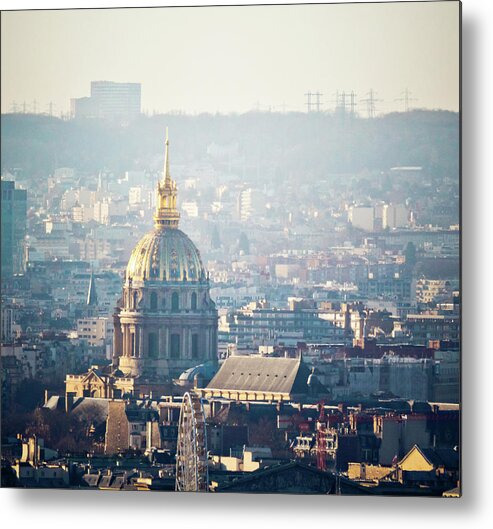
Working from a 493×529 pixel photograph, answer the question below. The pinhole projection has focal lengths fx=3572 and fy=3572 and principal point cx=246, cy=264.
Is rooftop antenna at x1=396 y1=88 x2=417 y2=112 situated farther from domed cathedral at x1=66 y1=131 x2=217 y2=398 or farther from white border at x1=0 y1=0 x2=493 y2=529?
domed cathedral at x1=66 y1=131 x2=217 y2=398

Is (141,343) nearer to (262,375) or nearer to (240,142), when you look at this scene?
(262,375)

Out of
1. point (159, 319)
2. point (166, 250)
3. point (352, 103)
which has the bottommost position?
point (159, 319)

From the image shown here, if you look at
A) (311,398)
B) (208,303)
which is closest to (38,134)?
(311,398)

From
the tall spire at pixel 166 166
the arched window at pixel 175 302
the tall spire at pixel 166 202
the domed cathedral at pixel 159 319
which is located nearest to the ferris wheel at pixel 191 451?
the domed cathedral at pixel 159 319

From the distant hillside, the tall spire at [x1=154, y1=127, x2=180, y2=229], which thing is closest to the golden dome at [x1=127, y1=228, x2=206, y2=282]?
the tall spire at [x1=154, y1=127, x2=180, y2=229]

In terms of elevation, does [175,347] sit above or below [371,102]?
below

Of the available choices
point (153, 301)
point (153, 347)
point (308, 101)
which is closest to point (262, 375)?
point (153, 347)

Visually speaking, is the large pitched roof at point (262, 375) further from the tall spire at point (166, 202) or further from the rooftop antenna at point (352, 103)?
the rooftop antenna at point (352, 103)
